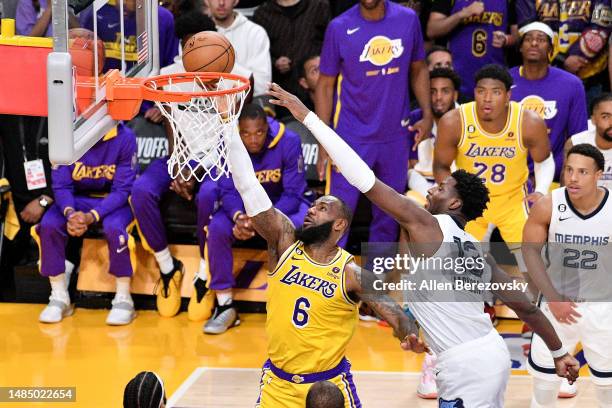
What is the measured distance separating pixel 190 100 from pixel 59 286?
3811 millimetres

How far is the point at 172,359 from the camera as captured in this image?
7512mm

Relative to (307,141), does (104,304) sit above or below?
below

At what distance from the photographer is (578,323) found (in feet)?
19.9

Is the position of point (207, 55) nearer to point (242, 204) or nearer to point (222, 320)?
point (242, 204)

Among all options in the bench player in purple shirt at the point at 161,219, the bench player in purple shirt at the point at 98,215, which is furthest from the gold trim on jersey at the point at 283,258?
the bench player in purple shirt at the point at 98,215

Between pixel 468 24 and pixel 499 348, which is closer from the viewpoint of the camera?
pixel 499 348

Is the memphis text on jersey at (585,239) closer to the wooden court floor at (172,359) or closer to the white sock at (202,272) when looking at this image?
the wooden court floor at (172,359)

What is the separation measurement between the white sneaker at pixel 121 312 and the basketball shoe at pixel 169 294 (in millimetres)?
241

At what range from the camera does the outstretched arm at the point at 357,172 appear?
4914 millimetres

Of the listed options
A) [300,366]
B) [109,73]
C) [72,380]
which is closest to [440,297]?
[300,366]

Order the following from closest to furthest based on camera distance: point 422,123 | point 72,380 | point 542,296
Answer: point 542,296 < point 72,380 < point 422,123

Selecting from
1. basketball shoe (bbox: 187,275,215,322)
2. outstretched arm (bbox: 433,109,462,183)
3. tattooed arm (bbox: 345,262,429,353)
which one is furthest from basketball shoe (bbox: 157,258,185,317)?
tattooed arm (bbox: 345,262,429,353)

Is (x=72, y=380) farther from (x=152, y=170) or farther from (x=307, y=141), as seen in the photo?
(x=307, y=141)

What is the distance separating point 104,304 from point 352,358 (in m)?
2.40
